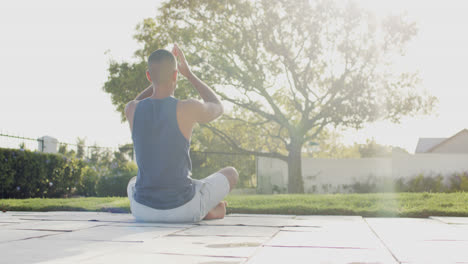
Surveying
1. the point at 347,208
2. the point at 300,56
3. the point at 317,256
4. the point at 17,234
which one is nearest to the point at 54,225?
the point at 17,234

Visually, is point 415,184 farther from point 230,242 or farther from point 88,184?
point 230,242

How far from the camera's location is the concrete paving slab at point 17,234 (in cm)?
314

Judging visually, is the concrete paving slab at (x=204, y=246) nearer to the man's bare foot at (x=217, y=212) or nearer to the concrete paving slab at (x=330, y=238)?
the concrete paving slab at (x=330, y=238)

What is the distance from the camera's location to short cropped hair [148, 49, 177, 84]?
12.5 ft

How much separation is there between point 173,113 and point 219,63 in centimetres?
1339

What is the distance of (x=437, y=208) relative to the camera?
5.73 metres

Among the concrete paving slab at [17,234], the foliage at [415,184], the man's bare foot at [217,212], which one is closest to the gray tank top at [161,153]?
the man's bare foot at [217,212]

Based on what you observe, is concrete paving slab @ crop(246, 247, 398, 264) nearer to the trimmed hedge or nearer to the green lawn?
the green lawn

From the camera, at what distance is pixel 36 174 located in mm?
11469

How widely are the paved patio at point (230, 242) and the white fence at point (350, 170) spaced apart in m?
16.2

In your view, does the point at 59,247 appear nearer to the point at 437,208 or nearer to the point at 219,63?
the point at 437,208

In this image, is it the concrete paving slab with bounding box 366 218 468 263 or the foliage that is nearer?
the concrete paving slab with bounding box 366 218 468 263

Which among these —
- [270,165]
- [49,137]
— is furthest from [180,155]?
[270,165]

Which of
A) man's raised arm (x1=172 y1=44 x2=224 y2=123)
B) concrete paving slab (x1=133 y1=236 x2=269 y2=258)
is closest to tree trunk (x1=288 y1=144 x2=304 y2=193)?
man's raised arm (x1=172 y1=44 x2=224 y2=123)
